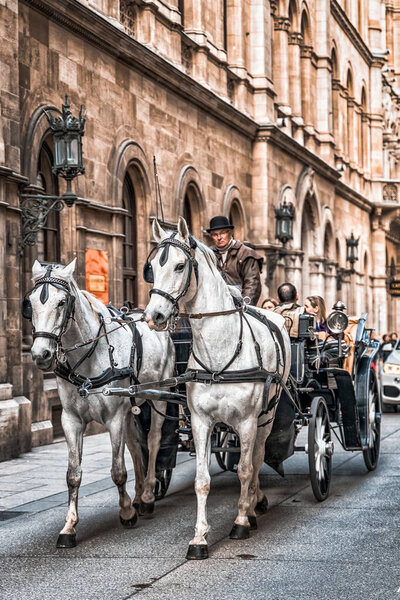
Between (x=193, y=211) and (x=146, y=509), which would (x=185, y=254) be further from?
(x=193, y=211)

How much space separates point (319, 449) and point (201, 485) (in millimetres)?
2359

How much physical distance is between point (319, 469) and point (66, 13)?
850 cm

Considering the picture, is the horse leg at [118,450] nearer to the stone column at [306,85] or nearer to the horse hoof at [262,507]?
the horse hoof at [262,507]

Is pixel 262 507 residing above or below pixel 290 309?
below

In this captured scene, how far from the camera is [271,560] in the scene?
6637 millimetres

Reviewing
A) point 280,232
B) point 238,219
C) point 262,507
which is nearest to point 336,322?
point 262,507

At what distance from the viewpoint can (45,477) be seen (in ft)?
35.4

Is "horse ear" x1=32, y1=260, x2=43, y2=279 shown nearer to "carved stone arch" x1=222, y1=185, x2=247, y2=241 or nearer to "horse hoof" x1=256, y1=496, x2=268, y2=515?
"horse hoof" x1=256, y1=496, x2=268, y2=515

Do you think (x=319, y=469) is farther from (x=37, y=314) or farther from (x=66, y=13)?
(x=66, y=13)

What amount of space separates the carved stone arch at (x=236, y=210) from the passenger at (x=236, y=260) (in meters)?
13.7

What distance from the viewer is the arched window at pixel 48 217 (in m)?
14.3

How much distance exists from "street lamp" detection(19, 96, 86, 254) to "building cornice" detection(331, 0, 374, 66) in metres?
24.1

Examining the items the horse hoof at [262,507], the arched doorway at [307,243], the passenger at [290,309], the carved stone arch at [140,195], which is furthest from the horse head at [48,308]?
the arched doorway at [307,243]

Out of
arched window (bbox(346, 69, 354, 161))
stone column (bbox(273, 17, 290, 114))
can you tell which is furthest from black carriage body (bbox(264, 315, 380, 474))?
arched window (bbox(346, 69, 354, 161))
